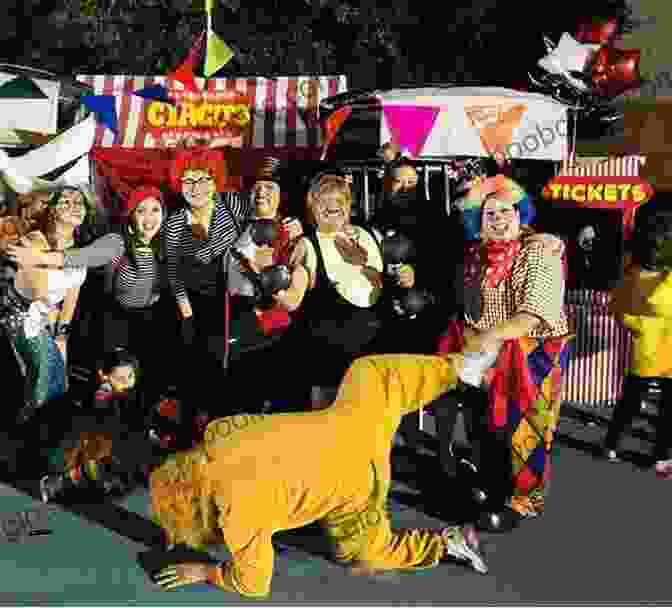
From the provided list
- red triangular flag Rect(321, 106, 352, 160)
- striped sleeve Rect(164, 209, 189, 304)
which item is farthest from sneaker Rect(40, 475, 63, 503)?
red triangular flag Rect(321, 106, 352, 160)

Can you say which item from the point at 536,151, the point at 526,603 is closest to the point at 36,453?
the point at 526,603

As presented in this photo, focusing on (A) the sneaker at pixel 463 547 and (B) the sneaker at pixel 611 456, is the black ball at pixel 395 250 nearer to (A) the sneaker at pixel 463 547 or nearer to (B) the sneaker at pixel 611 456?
(A) the sneaker at pixel 463 547

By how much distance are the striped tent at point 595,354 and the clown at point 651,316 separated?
49.8 inches

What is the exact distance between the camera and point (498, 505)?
4375 mm

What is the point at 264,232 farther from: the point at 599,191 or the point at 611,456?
the point at 599,191

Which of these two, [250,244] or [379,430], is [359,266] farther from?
[379,430]

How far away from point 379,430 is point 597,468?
2.03 meters

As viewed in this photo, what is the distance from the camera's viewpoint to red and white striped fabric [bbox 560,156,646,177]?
6.69 metres

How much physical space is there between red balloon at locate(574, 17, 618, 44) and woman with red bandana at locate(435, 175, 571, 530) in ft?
13.6

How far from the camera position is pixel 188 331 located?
5.13m

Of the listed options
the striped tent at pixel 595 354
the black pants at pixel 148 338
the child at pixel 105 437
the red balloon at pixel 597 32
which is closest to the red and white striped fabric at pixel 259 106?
the red balloon at pixel 597 32

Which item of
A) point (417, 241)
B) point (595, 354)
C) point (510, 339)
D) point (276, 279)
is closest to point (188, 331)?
point (276, 279)

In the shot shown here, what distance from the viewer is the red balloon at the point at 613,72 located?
7555mm

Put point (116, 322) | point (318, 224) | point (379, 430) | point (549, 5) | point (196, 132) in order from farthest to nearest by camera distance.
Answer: point (549, 5) → point (196, 132) → point (116, 322) → point (318, 224) → point (379, 430)
